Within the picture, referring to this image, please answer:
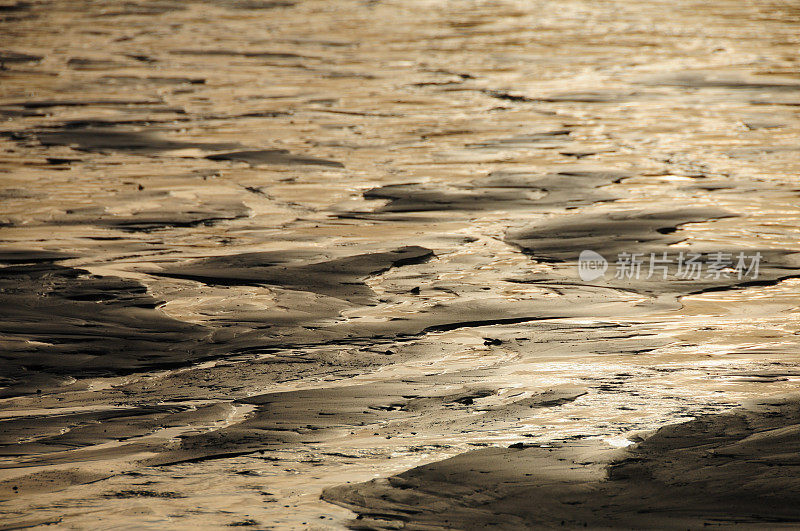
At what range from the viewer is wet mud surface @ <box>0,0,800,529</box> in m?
1.78

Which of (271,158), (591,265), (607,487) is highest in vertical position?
(271,158)

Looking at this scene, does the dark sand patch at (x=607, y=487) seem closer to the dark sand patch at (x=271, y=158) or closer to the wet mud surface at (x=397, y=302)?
the wet mud surface at (x=397, y=302)

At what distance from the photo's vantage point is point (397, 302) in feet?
9.36

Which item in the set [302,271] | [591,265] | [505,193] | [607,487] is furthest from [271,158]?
[607,487]

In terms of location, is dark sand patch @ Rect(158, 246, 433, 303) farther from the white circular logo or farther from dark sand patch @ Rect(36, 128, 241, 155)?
dark sand patch @ Rect(36, 128, 241, 155)

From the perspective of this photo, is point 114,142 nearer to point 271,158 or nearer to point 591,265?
point 271,158

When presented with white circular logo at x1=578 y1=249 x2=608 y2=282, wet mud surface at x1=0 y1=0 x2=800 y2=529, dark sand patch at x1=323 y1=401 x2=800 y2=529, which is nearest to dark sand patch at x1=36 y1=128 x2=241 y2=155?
wet mud surface at x1=0 y1=0 x2=800 y2=529

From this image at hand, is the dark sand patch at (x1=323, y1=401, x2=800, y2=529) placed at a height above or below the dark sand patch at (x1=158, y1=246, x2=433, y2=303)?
below

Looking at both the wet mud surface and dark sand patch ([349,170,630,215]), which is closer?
the wet mud surface

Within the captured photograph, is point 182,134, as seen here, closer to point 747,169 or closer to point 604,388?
point 747,169

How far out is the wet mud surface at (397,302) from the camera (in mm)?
1783

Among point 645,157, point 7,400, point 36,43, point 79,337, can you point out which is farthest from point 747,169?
point 36,43

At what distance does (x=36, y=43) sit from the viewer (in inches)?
325

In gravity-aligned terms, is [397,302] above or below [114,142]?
below
